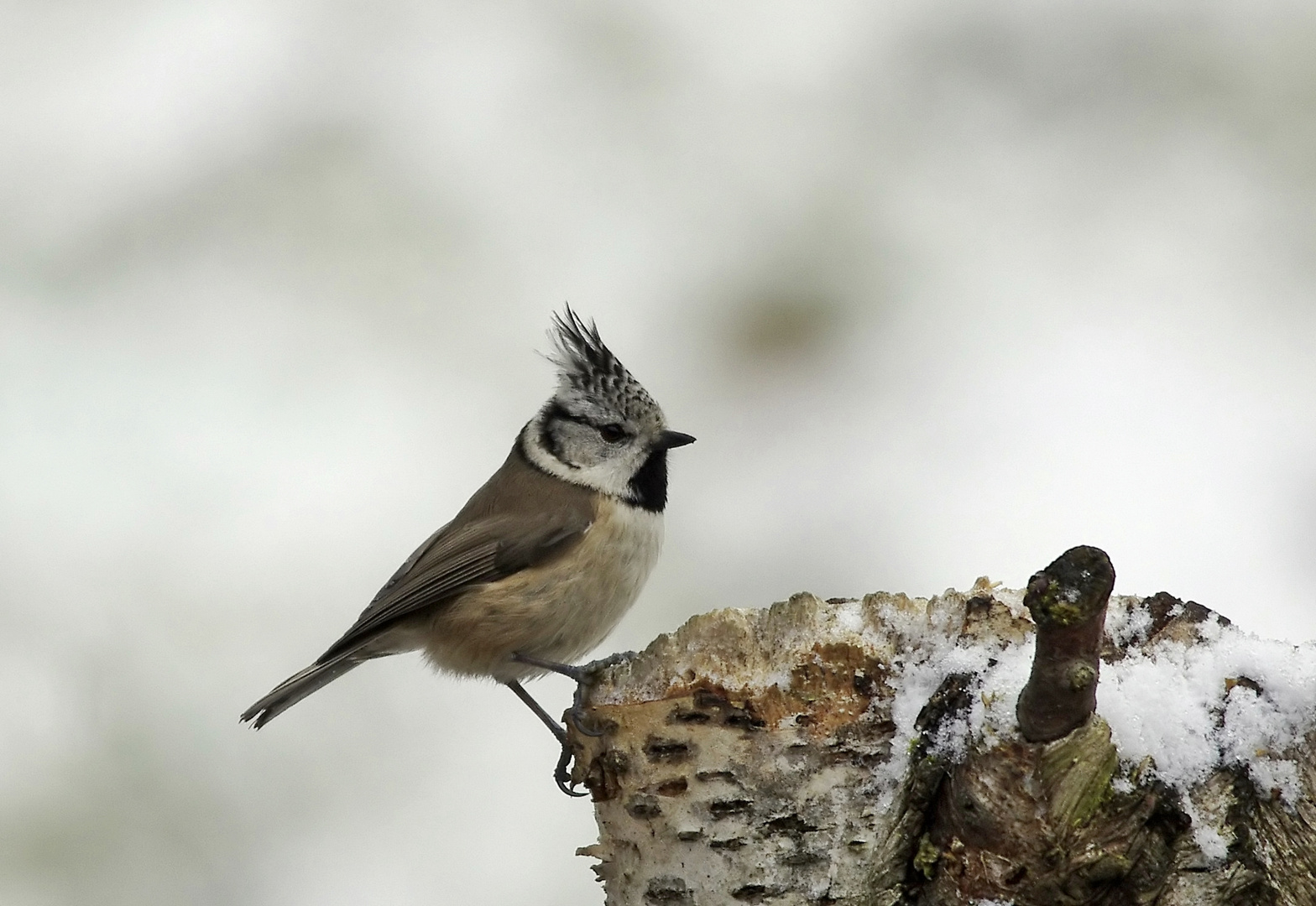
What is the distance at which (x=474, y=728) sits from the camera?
10.9 ft

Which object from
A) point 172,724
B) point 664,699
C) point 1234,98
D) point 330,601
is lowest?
point 664,699

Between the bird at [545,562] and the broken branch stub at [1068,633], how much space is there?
1478 millimetres

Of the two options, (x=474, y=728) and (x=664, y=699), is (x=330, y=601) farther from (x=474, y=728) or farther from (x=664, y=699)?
(x=664, y=699)

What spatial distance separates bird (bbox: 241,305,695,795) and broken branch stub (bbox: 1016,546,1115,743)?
148 cm

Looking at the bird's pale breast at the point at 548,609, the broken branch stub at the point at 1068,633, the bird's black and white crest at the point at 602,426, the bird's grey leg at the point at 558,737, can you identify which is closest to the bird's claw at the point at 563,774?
the bird's grey leg at the point at 558,737

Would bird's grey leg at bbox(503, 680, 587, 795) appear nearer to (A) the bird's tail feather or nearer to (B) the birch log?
(A) the bird's tail feather

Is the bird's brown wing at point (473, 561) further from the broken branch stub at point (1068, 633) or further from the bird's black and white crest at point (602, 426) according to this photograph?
the broken branch stub at point (1068, 633)

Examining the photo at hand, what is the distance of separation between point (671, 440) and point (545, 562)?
0.45 meters

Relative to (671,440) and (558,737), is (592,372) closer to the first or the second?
(671,440)

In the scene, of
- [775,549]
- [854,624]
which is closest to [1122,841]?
[854,624]

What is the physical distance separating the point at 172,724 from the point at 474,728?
720 mm

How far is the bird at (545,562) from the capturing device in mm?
2887

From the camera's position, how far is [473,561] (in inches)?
116

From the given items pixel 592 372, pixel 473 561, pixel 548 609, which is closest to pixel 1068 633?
pixel 548 609
